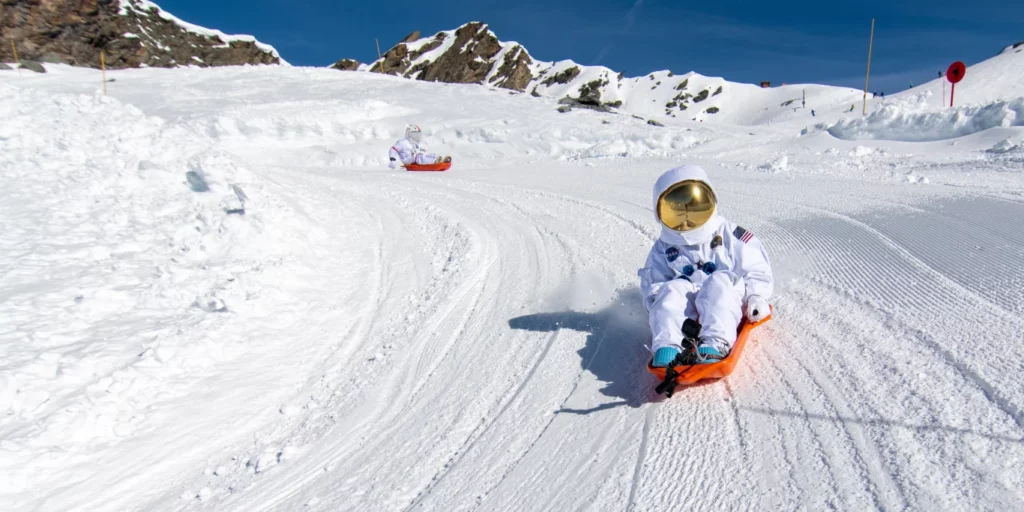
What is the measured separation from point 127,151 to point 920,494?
29.5 feet

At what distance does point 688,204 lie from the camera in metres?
3.61

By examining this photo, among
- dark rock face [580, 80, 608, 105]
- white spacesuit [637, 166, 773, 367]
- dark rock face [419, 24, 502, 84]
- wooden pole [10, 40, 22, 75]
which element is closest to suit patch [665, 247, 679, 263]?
white spacesuit [637, 166, 773, 367]

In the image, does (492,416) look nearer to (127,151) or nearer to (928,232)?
(928,232)

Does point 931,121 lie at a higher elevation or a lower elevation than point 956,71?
lower

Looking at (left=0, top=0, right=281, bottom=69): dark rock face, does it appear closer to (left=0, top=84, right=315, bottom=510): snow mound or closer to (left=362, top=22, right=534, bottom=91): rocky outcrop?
(left=0, top=84, right=315, bottom=510): snow mound

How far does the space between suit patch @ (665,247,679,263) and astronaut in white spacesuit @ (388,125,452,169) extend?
1167cm

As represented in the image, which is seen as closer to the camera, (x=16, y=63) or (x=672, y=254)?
(x=672, y=254)

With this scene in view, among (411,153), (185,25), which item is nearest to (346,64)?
(185,25)

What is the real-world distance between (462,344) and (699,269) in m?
1.80

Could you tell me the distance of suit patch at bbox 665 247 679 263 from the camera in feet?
12.5

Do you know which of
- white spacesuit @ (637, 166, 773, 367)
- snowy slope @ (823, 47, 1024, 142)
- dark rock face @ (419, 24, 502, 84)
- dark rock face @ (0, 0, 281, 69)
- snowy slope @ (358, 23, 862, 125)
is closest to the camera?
white spacesuit @ (637, 166, 773, 367)

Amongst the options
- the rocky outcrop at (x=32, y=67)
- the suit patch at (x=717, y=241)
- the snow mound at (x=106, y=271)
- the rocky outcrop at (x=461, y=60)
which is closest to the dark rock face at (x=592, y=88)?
the rocky outcrop at (x=461, y=60)

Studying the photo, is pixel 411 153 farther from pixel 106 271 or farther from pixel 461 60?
pixel 461 60

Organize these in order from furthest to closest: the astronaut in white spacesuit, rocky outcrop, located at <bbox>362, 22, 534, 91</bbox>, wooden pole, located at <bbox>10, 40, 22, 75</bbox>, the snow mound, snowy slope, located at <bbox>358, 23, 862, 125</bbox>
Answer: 1. rocky outcrop, located at <bbox>362, 22, 534, 91</bbox>
2. snowy slope, located at <bbox>358, 23, 862, 125</bbox>
3. wooden pole, located at <bbox>10, 40, 22, 75</bbox>
4. the astronaut in white spacesuit
5. the snow mound
